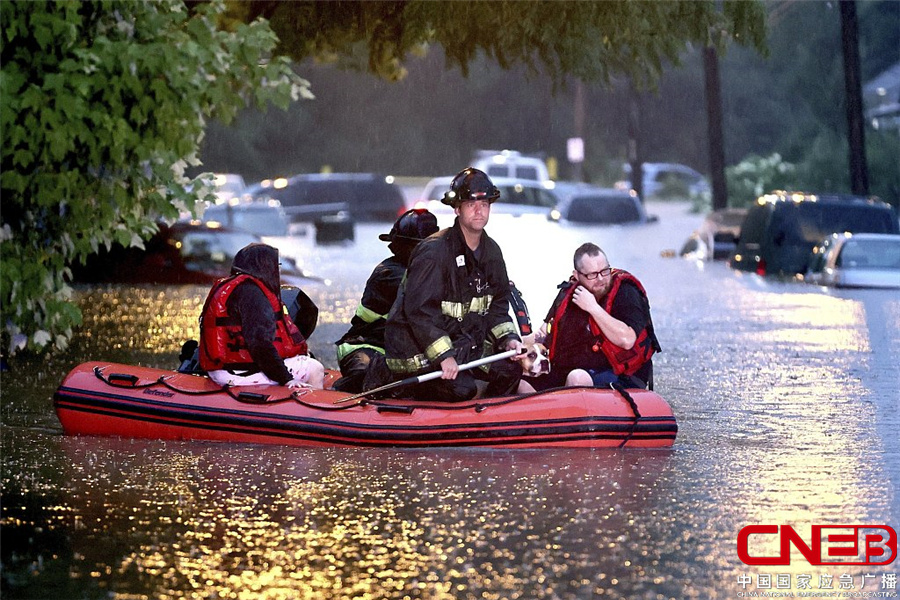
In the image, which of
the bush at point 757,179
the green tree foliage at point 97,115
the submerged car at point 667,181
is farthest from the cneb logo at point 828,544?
the submerged car at point 667,181

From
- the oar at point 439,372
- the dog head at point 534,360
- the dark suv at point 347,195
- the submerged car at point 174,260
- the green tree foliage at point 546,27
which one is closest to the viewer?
the oar at point 439,372

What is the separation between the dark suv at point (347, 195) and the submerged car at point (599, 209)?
7.98 metres

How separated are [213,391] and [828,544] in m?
4.03

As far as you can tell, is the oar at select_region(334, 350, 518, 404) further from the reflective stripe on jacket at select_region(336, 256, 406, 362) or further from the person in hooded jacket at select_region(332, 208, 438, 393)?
the reflective stripe on jacket at select_region(336, 256, 406, 362)

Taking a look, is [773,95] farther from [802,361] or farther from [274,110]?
[802,361]

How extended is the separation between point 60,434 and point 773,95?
60.2 m

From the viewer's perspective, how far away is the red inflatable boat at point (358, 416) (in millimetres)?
9672

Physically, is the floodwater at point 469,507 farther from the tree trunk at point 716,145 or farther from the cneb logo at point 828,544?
the tree trunk at point 716,145

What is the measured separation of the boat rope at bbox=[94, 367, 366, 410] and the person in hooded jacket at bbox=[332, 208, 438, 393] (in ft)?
1.17

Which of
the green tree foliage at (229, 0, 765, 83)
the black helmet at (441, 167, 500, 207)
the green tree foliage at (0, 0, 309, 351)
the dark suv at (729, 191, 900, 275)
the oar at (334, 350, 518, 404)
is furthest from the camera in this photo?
the dark suv at (729, 191, 900, 275)

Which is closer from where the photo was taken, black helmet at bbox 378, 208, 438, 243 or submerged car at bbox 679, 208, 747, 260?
black helmet at bbox 378, 208, 438, 243

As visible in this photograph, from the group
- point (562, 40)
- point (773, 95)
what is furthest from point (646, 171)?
point (562, 40)

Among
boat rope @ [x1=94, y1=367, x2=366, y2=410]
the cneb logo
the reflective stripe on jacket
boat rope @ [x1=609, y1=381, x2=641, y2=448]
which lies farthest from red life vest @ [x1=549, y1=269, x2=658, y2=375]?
the cneb logo

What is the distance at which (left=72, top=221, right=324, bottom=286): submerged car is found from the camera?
25016 mm
